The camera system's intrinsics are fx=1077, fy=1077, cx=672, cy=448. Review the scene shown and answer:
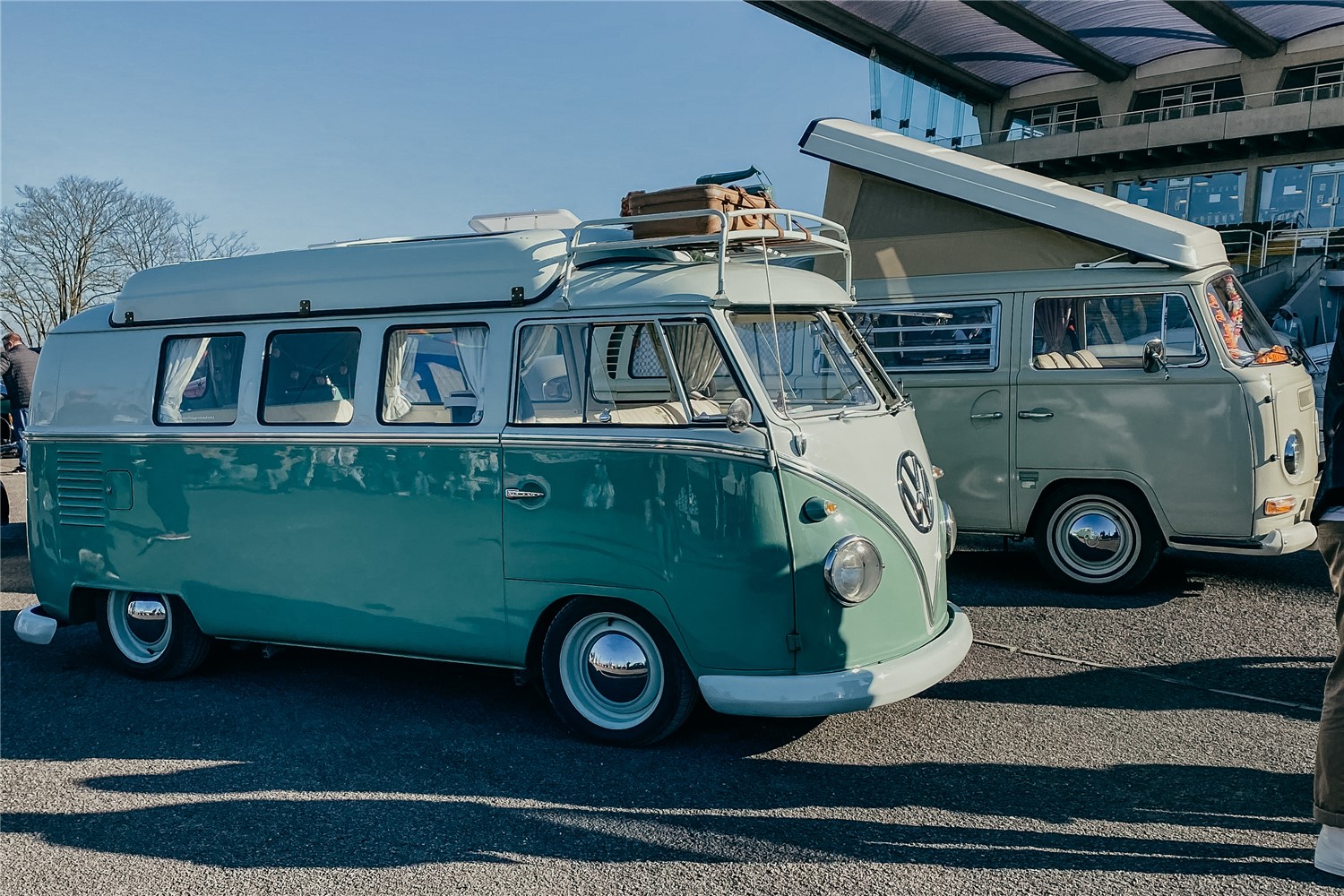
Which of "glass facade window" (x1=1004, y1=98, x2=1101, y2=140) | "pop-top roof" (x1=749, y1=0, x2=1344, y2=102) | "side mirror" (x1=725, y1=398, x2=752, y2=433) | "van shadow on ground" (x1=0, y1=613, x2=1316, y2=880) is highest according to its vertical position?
"pop-top roof" (x1=749, y1=0, x2=1344, y2=102)

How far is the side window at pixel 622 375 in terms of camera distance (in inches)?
174

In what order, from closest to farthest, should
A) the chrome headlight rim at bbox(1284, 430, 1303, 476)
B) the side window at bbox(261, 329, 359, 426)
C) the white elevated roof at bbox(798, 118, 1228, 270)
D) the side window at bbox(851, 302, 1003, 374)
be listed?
the side window at bbox(261, 329, 359, 426) → the chrome headlight rim at bbox(1284, 430, 1303, 476) → the white elevated roof at bbox(798, 118, 1228, 270) → the side window at bbox(851, 302, 1003, 374)

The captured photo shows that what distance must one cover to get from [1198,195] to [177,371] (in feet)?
Result: 133

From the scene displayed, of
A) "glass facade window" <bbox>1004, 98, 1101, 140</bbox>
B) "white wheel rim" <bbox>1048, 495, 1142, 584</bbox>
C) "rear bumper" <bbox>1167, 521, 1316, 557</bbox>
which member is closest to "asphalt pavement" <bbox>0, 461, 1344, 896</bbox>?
"rear bumper" <bbox>1167, 521, 1316, 557</bbox>

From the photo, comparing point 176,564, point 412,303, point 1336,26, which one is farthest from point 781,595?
point 1336,26

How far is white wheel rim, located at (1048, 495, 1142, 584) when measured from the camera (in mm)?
7262

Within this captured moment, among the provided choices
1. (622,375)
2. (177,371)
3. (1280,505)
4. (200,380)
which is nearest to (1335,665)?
(622,375)

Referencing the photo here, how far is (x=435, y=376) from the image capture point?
16.1ft

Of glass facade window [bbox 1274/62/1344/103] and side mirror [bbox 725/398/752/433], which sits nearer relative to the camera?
side mirror [bbox 725/398/752/433]

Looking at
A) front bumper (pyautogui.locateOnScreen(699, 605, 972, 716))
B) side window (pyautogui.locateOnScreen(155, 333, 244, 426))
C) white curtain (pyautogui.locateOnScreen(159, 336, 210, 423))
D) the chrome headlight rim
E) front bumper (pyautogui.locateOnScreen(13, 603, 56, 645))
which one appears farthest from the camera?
the chrome headlight rim

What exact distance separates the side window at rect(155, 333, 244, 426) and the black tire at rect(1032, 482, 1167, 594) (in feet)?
17.3

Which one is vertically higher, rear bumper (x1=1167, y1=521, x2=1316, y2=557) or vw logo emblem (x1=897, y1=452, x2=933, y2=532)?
vw logo emblem (x1=897, y1=452, x2=933, y2=532)

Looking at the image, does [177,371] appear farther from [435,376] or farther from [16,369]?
[16,369]

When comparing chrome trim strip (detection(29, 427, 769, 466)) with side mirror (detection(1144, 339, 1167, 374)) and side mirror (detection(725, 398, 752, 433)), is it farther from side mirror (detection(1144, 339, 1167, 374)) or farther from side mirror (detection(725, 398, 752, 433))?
side mirror (detection(1144, 339, 1167, 374))
